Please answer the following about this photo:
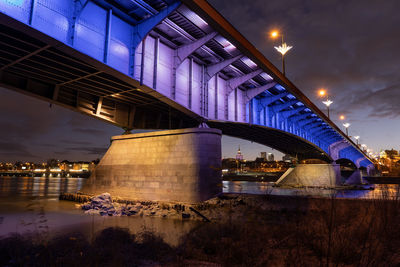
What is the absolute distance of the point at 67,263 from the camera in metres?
7.00

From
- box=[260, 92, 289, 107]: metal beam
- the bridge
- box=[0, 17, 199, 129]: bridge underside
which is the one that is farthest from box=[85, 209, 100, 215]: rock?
box=[260, 92, 289, 107]: metal beam

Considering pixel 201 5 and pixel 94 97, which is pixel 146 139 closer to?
pixel 94 97

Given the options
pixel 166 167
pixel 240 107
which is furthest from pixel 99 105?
pixel 240 107

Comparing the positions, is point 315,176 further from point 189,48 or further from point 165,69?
point 165,69

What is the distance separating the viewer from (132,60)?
50.8 feet

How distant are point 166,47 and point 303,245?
15697 mm

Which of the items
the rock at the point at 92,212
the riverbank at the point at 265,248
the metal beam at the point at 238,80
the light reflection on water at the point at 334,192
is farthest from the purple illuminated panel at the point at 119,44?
the metal beam at the point at 238,80

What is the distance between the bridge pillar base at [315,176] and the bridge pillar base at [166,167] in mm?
31769

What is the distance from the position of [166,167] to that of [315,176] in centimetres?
3736

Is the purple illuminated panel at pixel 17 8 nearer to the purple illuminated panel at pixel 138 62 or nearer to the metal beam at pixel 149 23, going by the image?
the metal beam at pixel 149 23

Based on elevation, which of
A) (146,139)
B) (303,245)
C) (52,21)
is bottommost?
(303,245)

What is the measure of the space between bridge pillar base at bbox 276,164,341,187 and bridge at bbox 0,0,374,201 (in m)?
25.5

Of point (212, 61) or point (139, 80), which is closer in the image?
point (139, 80)

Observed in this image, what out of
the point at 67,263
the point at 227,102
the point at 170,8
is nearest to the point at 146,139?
the point at 227,102
